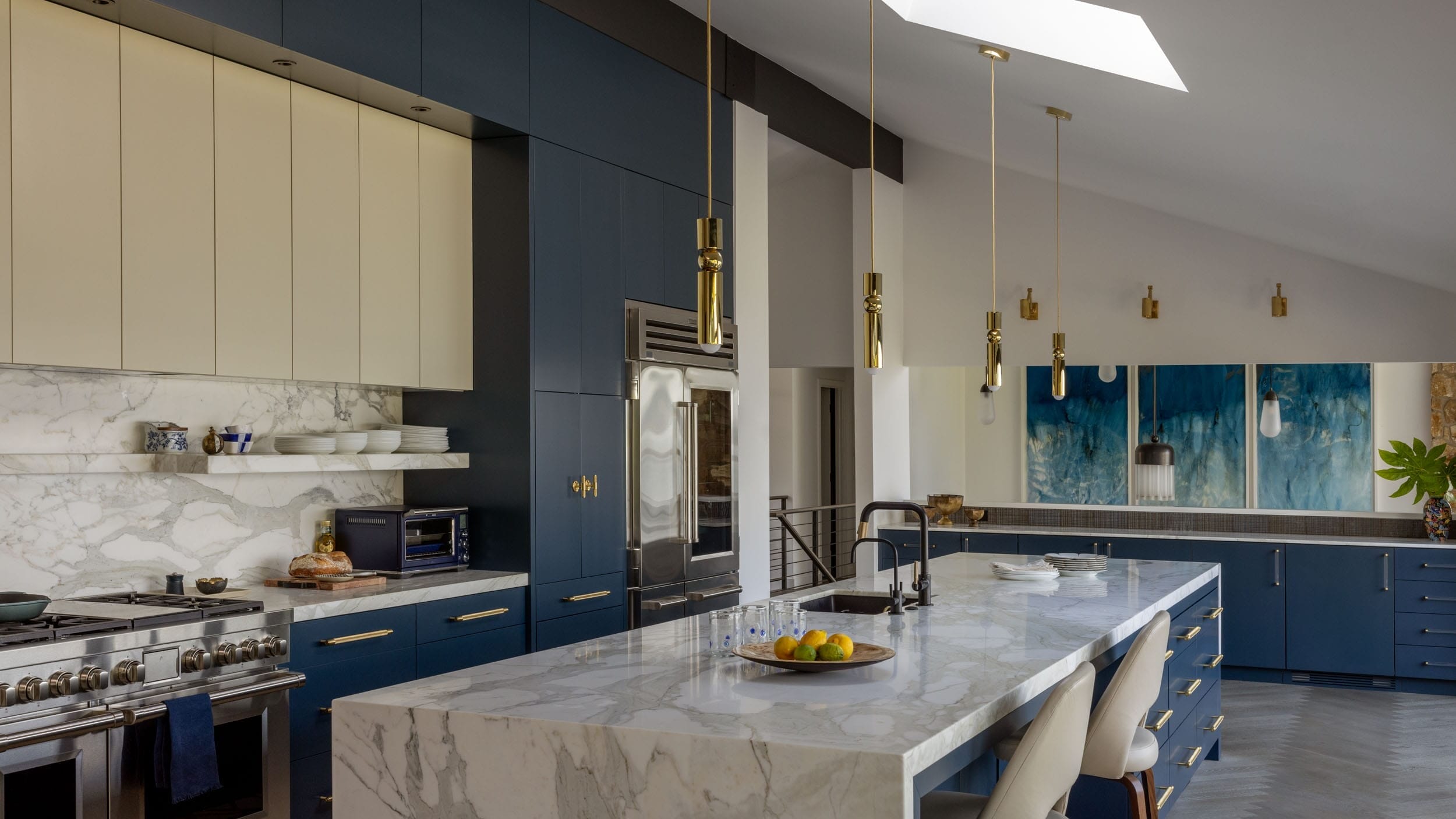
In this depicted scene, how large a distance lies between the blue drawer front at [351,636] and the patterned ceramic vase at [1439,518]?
6.05m

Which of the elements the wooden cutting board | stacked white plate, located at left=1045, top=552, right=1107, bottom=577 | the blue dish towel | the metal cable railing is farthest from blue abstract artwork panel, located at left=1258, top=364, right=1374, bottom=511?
the blue dish towel

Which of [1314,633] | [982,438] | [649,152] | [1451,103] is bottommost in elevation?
[1314,633]

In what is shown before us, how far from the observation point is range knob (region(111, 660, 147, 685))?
309 centimetres

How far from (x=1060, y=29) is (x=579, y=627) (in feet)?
10.1

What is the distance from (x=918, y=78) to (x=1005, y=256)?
240 centimetres

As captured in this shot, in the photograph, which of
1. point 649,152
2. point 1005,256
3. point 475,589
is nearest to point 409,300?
point 475,589

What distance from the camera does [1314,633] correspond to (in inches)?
277

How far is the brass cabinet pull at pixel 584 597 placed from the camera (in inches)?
190

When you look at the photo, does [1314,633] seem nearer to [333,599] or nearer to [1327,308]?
[1327,308]

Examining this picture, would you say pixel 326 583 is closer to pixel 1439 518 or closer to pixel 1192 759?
pixel 1192 759

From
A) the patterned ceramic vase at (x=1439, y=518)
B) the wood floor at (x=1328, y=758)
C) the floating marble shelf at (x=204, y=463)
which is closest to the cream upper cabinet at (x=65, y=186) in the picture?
the floating marble shelf at (x=204, y=463)

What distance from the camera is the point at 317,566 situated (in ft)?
13.6

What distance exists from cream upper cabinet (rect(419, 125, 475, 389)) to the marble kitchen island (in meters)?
1.95

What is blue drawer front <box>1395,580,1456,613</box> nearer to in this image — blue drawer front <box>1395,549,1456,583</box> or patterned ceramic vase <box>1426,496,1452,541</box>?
blue drawer front <box>1395,549,1456,583</box>
